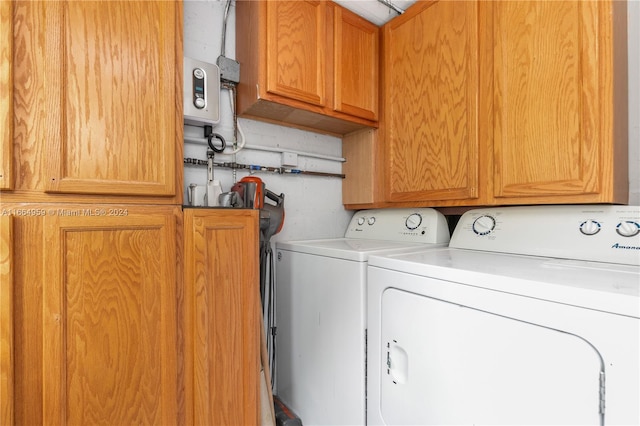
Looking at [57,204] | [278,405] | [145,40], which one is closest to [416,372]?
[278,405]

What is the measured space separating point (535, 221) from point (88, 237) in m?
1.63

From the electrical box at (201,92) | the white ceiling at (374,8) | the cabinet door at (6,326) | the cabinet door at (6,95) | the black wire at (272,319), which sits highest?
the white ceiling at (374,8)

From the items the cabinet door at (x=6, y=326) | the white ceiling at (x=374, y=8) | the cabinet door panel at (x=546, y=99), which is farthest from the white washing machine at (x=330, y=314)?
the white ceiling at (x=374, y=8)

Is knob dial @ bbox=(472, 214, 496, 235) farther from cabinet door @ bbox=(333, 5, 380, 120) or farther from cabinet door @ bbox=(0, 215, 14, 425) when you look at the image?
cabinet door @ bbox=(0, 215, 14, 425)

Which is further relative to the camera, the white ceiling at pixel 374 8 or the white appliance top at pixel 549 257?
the white ceiling at pixel 374 8

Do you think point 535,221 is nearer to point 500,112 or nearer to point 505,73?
point 500,112

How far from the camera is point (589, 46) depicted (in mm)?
1012

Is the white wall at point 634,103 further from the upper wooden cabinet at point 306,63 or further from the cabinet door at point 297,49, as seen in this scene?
the cabinet door at point 297,49

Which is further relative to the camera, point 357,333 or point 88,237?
point 357,333

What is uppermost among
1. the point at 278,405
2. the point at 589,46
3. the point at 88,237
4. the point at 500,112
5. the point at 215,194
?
the point at 589,46

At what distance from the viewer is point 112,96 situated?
0.93 metres

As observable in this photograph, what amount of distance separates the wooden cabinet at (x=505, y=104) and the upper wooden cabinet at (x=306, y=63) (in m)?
0.15

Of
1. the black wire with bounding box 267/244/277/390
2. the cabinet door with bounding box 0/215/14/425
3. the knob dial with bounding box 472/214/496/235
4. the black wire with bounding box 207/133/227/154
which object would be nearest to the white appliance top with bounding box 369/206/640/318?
the knob dial with bounding box 472/214/496/235

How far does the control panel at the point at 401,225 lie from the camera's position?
1.57 metres
